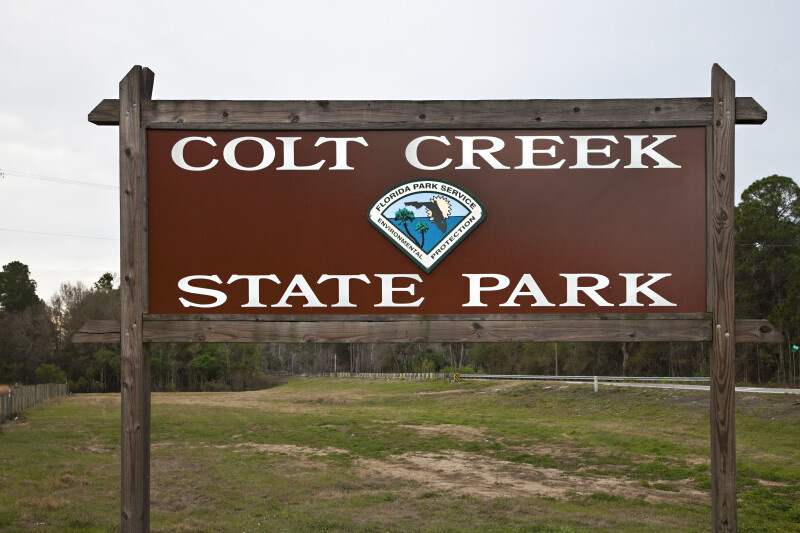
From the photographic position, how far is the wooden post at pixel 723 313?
217 inches

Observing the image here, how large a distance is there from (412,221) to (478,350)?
8042cm

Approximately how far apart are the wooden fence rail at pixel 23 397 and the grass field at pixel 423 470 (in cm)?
136

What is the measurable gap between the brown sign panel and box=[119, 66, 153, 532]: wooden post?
13 centimetres

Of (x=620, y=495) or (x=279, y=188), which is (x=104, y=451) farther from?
(x=279, y=188)

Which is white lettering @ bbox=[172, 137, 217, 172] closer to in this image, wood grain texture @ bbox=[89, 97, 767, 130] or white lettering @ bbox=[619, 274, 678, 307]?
wood grain texture @ bbox=[89, 97, 767, 130]

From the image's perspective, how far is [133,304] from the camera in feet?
18.9

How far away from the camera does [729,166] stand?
5641 millimetres

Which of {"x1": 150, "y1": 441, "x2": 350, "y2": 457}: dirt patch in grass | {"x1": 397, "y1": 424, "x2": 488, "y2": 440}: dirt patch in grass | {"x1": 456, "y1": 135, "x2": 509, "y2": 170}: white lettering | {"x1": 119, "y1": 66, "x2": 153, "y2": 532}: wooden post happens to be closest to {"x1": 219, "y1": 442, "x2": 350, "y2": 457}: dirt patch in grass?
{"x1": 150, "y1": 441, "x2": 350, "y2": 457}: dirt patch in grass

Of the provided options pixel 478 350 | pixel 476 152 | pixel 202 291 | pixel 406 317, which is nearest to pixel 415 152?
pixel 476 152

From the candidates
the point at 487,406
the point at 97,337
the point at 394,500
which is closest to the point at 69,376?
the point at 487,406

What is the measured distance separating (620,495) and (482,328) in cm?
966

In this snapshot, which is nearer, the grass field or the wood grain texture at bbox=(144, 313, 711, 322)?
the wood grain texture at bbox=(144, 313, 711, 322)

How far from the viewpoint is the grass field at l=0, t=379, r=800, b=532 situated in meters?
11.1

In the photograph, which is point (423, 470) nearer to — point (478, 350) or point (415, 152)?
point (415, 152)
